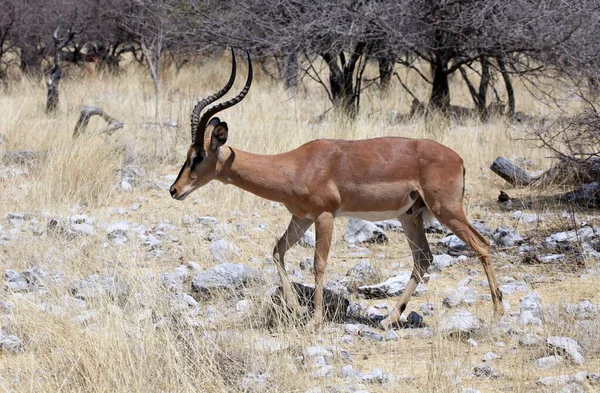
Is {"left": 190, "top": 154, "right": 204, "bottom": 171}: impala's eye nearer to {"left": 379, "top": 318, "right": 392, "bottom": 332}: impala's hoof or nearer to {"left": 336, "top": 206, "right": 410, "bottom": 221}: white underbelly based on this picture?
{"left": 336, "top": 206, "right": 410, "bottom": 221}: white underbelly

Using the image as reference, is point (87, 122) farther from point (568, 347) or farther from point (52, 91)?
point (568, 347)

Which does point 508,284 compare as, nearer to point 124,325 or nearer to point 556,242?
point 556,242

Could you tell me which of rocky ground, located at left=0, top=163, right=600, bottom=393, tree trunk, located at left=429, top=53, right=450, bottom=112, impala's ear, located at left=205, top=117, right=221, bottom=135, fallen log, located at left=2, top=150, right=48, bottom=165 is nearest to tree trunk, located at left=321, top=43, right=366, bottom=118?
tree trunk, located at left=429, top=53, right=450, bottom=112

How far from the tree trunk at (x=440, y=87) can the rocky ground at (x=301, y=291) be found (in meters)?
5.69

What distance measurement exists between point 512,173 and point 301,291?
4.49m

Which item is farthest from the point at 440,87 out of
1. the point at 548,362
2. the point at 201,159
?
the point at 548,362

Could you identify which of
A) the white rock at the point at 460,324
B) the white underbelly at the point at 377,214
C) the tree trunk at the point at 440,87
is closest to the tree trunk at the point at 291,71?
the tree trunk at the point at 440,87

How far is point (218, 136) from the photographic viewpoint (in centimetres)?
602

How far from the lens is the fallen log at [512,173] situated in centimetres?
981

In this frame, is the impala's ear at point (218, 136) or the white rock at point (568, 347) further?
the impala's ear at point (218, 136)

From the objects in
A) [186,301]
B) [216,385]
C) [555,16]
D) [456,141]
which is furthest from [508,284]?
[555,16]

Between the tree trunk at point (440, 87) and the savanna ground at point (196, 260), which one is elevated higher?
the tree trunk at point (440, 87)

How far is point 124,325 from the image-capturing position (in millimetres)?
4922

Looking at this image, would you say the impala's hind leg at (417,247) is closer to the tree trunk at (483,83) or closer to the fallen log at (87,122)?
the fallen log at (87,122)
